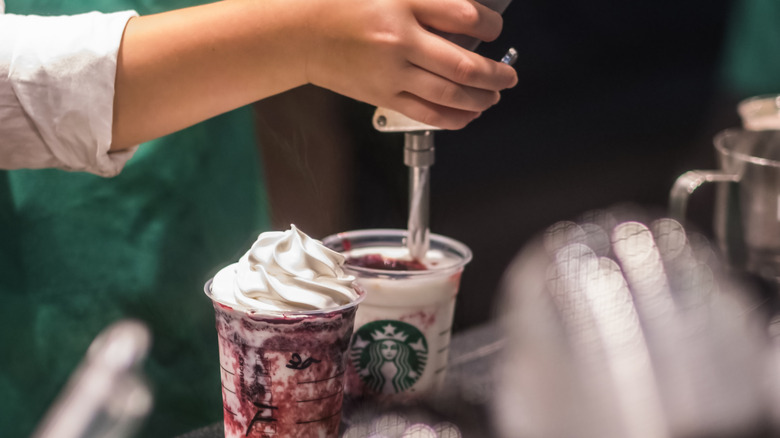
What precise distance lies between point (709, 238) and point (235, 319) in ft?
4.62

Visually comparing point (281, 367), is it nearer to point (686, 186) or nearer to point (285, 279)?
point (285, 279)

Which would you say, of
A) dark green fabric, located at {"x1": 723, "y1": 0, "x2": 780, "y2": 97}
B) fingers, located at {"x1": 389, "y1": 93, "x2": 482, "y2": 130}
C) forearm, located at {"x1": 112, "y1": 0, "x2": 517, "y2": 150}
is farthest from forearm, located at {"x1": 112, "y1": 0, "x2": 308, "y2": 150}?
dark green fabric, located at {"x1": 723, "y1": 0, "x2": 780, "y2": 97}

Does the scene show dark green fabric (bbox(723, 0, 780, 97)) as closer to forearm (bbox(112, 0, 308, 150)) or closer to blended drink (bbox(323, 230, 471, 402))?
blended drink (bbox(323, 230, 471, 402))

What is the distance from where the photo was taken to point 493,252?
182cm

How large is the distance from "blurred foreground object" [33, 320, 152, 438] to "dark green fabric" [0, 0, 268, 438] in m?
0.02

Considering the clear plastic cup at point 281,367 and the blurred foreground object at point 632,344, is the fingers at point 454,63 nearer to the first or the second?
the clear plastic cup at point 281,367

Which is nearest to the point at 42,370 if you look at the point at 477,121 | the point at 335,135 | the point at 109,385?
the point at 109,385

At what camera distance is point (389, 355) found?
112cm

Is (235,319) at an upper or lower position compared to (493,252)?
upper

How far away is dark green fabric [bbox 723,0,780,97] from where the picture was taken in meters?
2.27

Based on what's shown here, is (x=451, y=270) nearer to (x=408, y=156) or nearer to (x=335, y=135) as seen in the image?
(x=408, y=156)

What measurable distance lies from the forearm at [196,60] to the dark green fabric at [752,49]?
175 centimetres

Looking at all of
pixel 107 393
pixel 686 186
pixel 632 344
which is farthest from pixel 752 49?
pixel 107 393

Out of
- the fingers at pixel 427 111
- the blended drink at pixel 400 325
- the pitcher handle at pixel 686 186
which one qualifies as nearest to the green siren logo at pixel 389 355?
the blended drink at pixel 400 325
